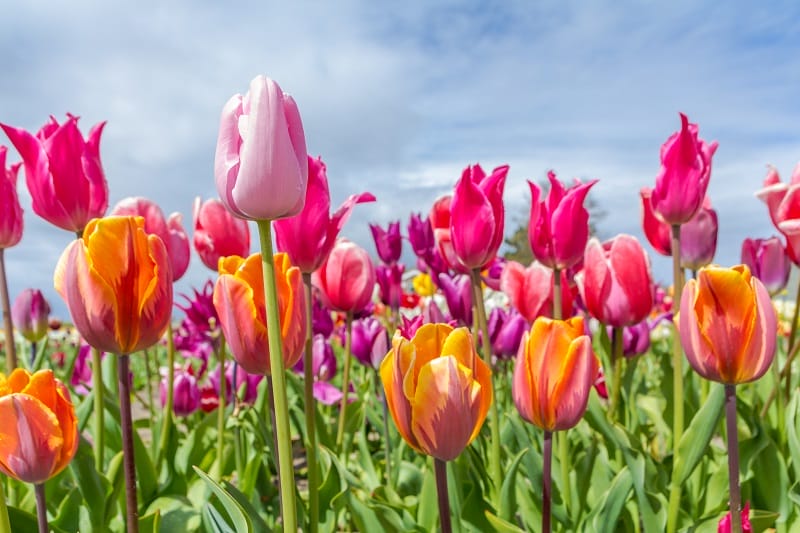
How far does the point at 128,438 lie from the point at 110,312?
0.71 ft

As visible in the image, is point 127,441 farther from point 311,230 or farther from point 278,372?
point 311,230

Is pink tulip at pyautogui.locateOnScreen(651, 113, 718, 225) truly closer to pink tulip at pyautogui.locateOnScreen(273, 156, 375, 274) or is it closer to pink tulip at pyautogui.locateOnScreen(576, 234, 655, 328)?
pink tulip at pyautogui.locateOnScreen(576, 234, 655, 328)

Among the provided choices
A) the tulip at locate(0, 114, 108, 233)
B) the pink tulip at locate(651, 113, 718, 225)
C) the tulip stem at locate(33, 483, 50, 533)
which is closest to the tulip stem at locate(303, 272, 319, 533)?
the tulip stem at locate(33, 483, 50, 533)

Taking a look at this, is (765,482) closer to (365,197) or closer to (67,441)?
(365,197)

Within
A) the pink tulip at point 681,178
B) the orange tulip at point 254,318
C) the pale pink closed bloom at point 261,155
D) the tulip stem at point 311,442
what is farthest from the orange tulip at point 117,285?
the pink tulip at point 681,178

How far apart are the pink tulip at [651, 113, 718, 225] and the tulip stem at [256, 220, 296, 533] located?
1.31 m

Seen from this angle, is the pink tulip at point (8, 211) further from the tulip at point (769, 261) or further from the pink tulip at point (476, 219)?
the tulip at point (769, 261)

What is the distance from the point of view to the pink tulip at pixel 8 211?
6.25 feet

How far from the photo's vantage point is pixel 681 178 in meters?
1.98

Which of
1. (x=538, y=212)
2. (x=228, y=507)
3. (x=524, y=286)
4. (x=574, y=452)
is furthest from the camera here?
(x=574, y=452)

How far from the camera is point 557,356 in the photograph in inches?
54.2

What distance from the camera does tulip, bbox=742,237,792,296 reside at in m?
3.07

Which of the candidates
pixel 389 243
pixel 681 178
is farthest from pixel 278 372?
pixel 389 243

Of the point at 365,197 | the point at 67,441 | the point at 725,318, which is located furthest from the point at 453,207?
the point at 67,441
